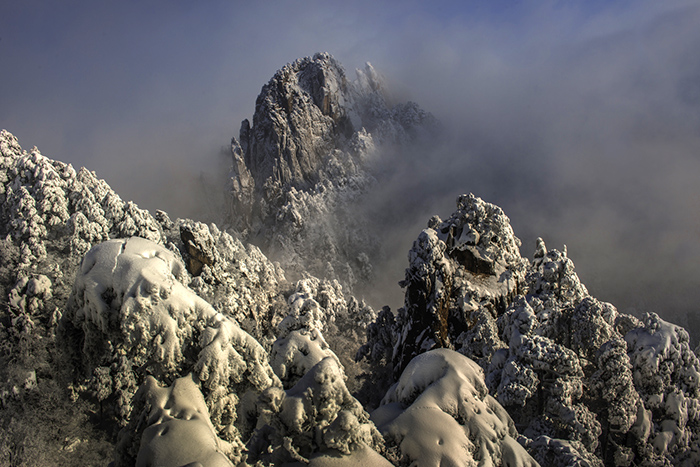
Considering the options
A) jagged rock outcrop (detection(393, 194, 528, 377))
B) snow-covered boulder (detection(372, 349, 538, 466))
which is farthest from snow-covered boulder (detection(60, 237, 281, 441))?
jagged rock outcrop (detection(393, 194, 528, 377))

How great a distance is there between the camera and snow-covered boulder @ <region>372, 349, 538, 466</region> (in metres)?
8.09

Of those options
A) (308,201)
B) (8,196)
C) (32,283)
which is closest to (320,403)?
(32,283)

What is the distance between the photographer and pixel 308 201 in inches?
4198

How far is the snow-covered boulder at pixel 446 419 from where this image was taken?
809cm

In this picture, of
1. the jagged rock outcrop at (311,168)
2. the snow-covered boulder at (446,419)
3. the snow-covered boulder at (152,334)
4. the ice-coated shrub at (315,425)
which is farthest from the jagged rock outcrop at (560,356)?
the jagged rock outcrop at (311,168)

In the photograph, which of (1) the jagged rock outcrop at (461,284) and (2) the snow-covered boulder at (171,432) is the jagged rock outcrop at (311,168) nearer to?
(1) the jagged rock outcrop at (461,284)

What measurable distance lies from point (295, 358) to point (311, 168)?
10753cm

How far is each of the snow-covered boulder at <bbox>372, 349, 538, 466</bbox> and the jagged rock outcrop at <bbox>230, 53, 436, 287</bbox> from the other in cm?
8115

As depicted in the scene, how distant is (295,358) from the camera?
12789 mm

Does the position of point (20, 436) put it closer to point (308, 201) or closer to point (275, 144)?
point (308, 201)

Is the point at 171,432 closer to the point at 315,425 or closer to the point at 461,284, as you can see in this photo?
the point at 315,425

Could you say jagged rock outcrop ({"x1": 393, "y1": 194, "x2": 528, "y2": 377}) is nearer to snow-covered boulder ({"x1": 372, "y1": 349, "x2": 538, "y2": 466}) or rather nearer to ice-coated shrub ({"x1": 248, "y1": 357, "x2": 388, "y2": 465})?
snow-covered boulder ({"x1": 372, "y1": 349, "x2": 538, "y2": 466})

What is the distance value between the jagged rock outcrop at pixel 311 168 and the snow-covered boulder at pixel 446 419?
266ft

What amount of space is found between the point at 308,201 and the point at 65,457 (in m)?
89.8
